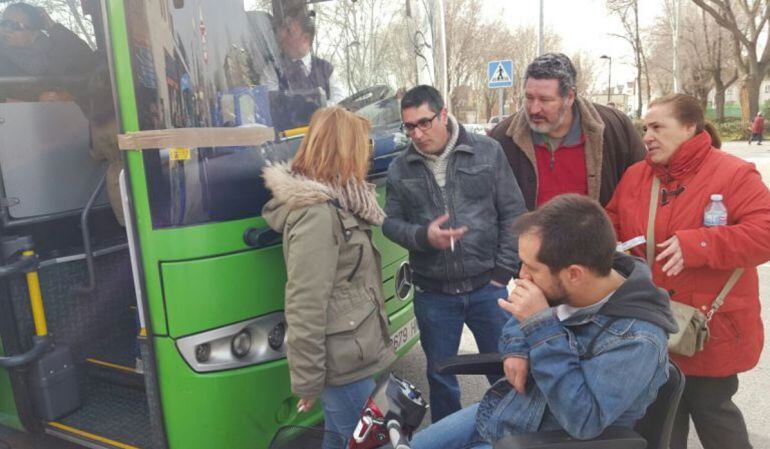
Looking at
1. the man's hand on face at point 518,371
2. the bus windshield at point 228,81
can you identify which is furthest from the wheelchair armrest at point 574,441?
the bus windshield at point 228,81

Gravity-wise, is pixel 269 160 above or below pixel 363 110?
below

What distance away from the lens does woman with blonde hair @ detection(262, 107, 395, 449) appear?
2051 millimetres

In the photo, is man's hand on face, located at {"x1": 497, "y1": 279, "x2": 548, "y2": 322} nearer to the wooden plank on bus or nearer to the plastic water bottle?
the plastic water bottle

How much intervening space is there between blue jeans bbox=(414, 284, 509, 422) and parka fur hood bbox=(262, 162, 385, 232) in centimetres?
66

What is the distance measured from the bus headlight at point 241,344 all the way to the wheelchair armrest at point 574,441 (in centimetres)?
116

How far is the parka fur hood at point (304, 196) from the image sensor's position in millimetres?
2094

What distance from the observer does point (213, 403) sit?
2.30 meters

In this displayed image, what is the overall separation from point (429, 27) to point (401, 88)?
0.79 meters

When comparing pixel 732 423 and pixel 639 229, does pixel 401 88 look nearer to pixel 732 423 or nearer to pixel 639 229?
pixel 639 229

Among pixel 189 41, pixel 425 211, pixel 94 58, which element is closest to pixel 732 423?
pixel 425 211

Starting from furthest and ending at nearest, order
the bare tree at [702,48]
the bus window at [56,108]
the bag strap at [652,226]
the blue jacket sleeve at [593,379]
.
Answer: the bare tree at [702,48], the bus window at [56,108], the bag strap at [652,226], the blue jacket sleeve at [593,379]

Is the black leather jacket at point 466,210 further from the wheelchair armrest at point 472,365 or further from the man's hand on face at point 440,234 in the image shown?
the wheelchair armrest at point 472,365

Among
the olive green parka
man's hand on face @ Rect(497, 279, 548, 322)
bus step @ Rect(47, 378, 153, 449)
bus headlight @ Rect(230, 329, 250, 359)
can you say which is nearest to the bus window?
bus step @ Rect(47, 378, 153, 449)

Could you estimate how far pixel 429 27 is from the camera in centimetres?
412
